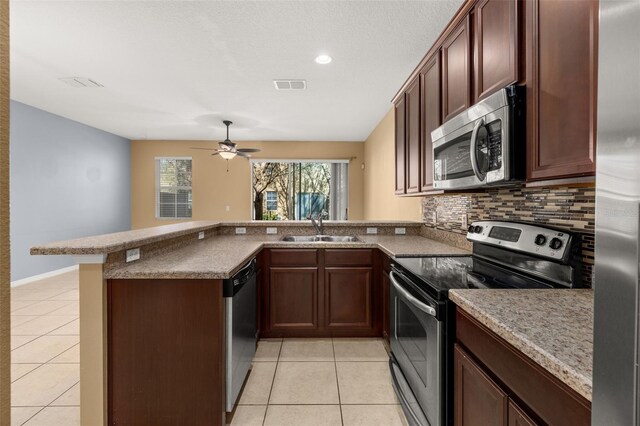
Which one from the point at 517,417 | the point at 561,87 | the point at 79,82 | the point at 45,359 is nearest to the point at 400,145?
the point at 561,87

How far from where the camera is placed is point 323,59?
3.05m

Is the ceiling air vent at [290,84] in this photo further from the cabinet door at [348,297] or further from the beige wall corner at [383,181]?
A: the cabinet door at [348,297]

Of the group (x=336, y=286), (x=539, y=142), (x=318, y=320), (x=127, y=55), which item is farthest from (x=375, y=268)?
(x=127, y=55)

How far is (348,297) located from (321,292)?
9.6 inches

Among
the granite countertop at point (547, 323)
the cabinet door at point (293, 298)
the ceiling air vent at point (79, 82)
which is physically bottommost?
the cabinet door at point (293, 298)

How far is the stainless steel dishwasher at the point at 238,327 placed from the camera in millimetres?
1704

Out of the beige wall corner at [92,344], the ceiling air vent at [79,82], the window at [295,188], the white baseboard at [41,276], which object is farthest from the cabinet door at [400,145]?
the white baseboard at [41,276]

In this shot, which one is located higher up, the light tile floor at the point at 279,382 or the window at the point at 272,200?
the window at the point at 272,200

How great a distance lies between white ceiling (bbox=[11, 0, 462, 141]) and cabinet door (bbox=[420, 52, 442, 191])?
1.56ft

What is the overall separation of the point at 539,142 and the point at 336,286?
1958 millimetres

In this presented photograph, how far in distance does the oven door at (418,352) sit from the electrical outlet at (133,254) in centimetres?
152

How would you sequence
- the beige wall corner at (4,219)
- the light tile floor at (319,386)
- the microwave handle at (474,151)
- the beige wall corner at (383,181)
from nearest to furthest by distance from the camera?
the beige wall corner at (4,219) → the microwave handle at (474,151) → the light tile floor at (319,386) → the beige wall corner at (383,181)

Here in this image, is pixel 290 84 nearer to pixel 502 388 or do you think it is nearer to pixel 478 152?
pixel 478 152

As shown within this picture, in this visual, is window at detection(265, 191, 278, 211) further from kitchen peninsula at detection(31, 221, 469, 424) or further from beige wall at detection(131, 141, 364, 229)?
kitchen peninsula at detection(31, 221, 469, 424)
